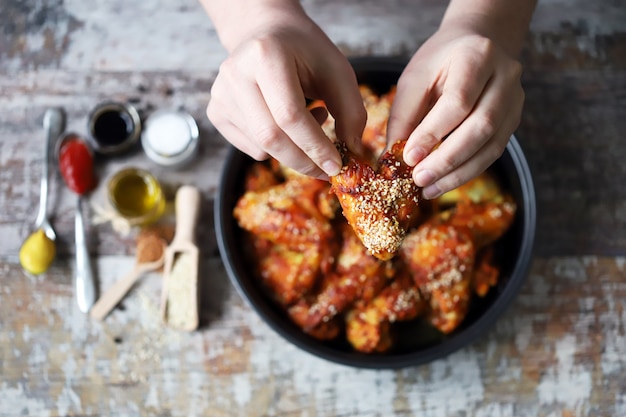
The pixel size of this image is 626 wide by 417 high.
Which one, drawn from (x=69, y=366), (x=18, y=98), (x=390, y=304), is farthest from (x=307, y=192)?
(x=18, y=98)

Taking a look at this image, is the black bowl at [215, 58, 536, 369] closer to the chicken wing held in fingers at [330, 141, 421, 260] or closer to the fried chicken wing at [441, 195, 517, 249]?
the fried chicken wing at [441, 195, 517, 249]

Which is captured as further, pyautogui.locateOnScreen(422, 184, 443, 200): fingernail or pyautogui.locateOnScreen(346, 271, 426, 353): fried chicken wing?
Answer: pyautogui.locateOnScreen(346, 271, 426, 353): fried chicken wing

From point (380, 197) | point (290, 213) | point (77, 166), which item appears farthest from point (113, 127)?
point (380, 197)

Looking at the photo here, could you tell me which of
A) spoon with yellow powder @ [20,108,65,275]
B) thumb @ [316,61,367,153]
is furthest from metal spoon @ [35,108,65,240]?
thumb @ [316,61,367,153]

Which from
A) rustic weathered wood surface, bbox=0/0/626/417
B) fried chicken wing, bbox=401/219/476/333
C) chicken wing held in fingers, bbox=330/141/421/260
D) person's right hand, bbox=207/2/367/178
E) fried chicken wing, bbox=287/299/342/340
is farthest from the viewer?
rustic weathered wood surface, bbox=0/0/626/417

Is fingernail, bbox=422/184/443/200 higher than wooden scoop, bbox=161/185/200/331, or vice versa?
fingernail, bbox=422/184/443/200

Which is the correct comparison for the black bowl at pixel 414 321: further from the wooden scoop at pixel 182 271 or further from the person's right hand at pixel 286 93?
the person's right hand at pixel 286 93

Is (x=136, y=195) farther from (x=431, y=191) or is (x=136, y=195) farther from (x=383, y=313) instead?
(x=431, y=191)
